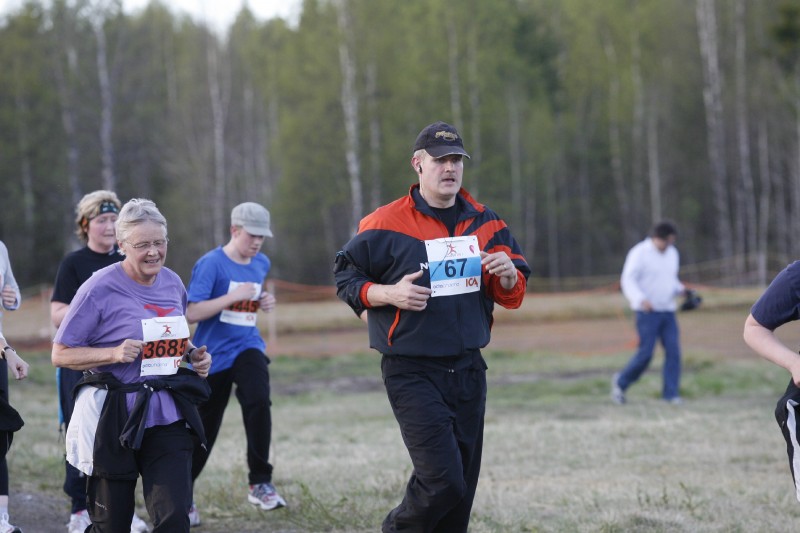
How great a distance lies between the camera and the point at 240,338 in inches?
267

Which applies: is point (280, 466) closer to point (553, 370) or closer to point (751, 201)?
point (553, 370)

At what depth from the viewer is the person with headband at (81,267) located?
5.98 m

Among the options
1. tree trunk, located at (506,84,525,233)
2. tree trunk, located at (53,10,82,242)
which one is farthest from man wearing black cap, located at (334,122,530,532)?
tree trunk, located at (506,84,525,233)

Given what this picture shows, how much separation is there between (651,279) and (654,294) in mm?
178

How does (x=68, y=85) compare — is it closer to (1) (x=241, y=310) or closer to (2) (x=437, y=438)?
(1) (x=241, y=310)

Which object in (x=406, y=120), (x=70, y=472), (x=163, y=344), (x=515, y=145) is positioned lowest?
(x=70, y=472)

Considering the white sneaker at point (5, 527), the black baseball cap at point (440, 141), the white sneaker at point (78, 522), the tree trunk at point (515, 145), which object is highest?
Answer: the tree trunk at point (515, 145)

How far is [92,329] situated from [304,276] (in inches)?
1363

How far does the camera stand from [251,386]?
668 centimetres

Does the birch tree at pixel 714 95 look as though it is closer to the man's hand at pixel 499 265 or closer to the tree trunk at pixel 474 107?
the tree trunk at pixel 474 107

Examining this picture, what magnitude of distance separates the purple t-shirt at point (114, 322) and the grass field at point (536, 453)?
1.99 metres

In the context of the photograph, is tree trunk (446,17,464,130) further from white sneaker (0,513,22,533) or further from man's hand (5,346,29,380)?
man's hand (5,346,29,380)

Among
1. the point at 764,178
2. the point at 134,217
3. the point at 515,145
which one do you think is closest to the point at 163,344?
the point at 134,217

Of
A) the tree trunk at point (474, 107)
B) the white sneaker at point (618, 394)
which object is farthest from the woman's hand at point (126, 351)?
the tree trunk at point (474, 107)
